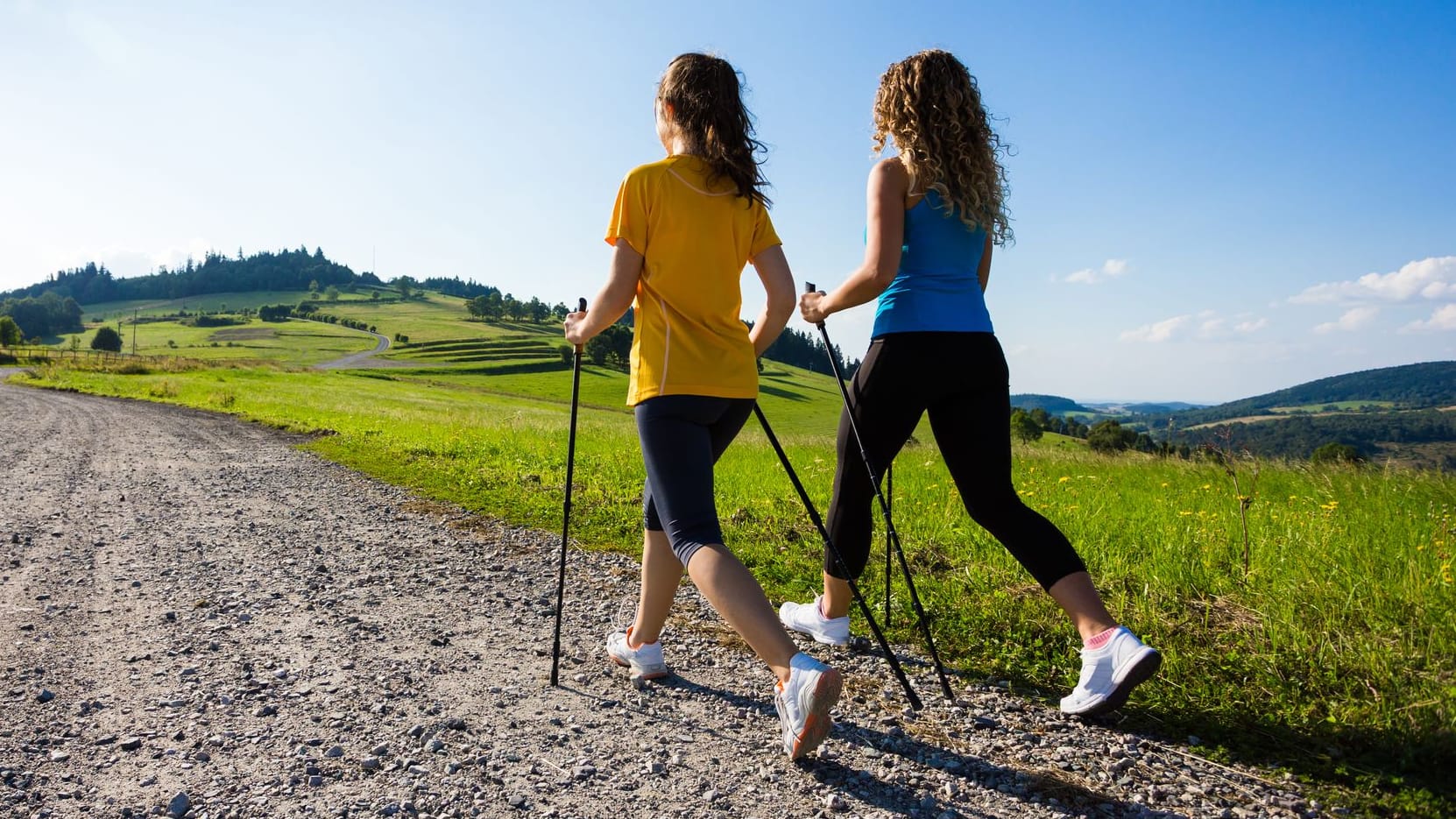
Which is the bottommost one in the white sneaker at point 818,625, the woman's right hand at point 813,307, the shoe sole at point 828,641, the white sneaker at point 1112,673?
the shoe sole at point 828,641

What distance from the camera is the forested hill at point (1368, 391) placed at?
12175 cm

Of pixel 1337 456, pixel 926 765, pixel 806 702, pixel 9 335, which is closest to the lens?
pixel 806 702

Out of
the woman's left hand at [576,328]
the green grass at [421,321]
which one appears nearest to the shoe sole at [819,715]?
the woman's left hand at [576,328]

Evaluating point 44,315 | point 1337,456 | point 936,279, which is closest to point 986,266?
point 936,279

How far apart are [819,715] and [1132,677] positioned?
133 centimetres

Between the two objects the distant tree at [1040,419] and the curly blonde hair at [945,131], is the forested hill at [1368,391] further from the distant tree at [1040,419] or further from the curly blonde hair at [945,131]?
the curly blonde hair at [945,131]

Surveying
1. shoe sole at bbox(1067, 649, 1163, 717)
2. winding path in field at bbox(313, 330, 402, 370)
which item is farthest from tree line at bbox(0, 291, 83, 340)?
shoe sole at bbox(1067, 649, 1163, 717)

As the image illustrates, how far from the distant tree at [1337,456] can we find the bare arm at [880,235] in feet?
25.5

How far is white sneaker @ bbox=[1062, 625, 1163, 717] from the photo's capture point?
320 cm

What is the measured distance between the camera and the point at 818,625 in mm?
4355

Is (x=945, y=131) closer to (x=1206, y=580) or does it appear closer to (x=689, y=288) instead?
(x=689, y=288)

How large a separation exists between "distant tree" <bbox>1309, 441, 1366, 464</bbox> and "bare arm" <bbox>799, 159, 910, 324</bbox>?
306 inches

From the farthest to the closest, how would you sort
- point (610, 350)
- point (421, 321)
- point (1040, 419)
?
point (421, 321)
point (610, 350)
point (1040, 419)

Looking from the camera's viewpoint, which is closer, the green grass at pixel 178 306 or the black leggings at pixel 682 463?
the black leggings at pixel 682 463
